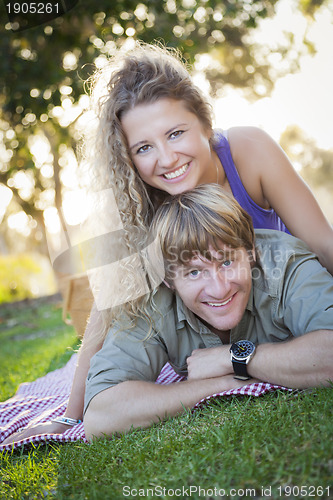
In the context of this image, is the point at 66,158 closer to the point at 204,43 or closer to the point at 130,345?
the point at 204,43

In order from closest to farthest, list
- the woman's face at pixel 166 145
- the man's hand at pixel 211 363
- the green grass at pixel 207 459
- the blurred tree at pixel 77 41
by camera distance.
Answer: the green grass at pixel 207 459
the man's hand at pixel 211 363
the woman's face at pixel 166 145
the blurred tree at pixel 77 41

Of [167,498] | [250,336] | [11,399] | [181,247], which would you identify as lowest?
[11,399]

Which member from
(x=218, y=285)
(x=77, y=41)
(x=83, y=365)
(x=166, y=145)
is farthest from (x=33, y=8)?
(x=218, y=285)

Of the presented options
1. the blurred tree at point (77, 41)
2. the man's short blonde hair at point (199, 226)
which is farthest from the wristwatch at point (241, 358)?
the blurred tree at point (77, 41)

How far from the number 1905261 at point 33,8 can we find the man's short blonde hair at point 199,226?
3132mm

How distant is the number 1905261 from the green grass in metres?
4.09

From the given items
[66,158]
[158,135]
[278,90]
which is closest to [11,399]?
[158,135]

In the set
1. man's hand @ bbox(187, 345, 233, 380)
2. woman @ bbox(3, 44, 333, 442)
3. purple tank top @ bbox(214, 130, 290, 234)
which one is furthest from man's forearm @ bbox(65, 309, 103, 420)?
purple tank top @ bbox(214, 130, 290, 234)

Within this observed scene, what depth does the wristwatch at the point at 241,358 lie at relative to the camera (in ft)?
8.15

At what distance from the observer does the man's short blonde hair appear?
8.66 ft

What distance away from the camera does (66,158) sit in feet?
45.6

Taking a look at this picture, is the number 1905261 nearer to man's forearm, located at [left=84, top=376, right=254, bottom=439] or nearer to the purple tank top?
the purple tank top

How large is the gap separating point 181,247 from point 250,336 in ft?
2.23

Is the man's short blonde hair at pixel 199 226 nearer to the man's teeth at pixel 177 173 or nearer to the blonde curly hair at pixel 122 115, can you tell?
the man's teeth at pixel 177 173
